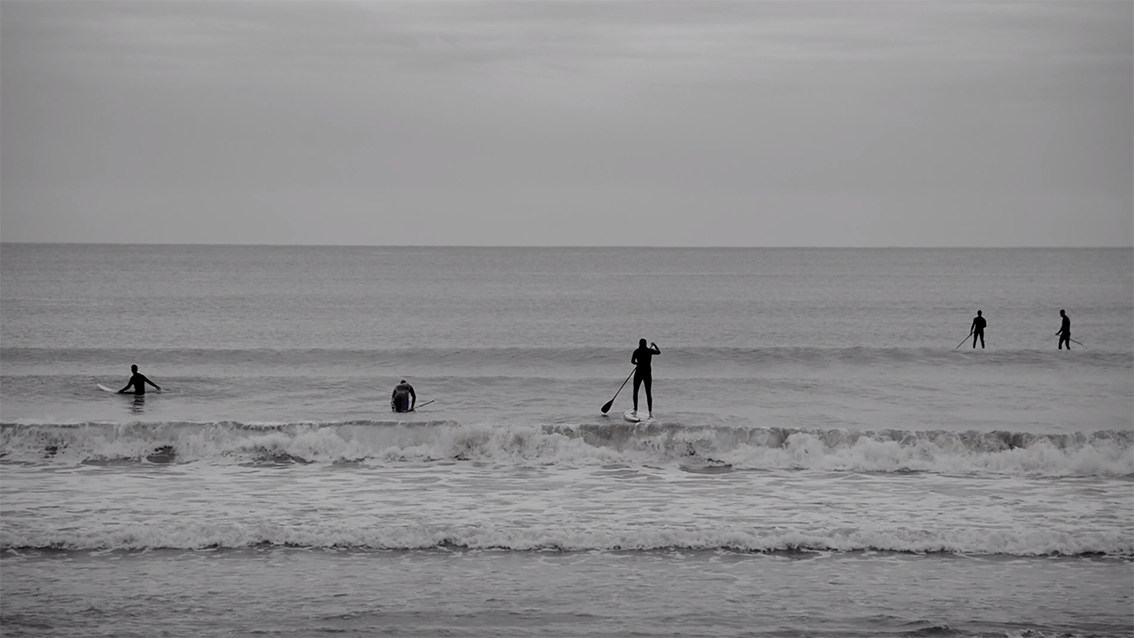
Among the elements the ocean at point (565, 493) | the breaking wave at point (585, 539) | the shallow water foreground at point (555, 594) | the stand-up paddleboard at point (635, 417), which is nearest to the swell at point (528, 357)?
the ocean at point (565, 493)

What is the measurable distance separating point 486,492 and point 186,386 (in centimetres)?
1539

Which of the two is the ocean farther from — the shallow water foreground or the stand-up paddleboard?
the stand-up paddleboard

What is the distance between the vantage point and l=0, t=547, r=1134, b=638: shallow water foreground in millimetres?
9016

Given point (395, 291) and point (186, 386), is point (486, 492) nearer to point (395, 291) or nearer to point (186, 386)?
point (186, 386)

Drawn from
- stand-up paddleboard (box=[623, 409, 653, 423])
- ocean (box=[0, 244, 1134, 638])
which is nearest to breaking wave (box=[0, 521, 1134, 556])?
ocean (box=[0, 244, 1134, 638])

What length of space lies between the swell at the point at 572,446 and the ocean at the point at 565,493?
7 centimetres


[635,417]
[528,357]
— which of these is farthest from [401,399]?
[528,357]

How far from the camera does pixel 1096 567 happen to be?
10789 mm

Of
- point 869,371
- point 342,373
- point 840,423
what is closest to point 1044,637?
point 840,423

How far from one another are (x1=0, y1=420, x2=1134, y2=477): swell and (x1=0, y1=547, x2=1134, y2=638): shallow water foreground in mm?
5631

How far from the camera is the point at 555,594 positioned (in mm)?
9922

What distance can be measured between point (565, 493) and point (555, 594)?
15.4 feet

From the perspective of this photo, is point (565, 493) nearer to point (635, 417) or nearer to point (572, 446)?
point (572, 446)

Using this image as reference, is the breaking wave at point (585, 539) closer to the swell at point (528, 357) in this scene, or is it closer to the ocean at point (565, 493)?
the ocean at point (565, 493)
